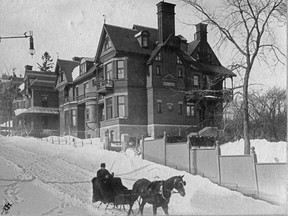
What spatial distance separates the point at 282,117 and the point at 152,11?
9.86 ft

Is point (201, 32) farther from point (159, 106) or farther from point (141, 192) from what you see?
point (141, 192)

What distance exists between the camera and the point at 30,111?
7668 mm

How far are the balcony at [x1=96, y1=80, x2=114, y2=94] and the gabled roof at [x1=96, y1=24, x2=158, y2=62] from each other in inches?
30.2

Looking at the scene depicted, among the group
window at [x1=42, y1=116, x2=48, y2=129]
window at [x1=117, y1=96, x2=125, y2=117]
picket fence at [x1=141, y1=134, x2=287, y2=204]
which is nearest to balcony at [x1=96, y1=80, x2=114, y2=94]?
window at [x1=117, y1=96, x2=125, y2=117]

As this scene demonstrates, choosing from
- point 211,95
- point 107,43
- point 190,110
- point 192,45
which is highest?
point 107,43

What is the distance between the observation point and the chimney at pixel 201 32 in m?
7.10

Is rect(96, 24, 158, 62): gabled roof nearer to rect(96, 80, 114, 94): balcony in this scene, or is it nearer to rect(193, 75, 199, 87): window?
rect(96, 80, 114, 94): balcony

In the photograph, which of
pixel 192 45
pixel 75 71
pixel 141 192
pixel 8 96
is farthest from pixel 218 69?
pixel 8 96

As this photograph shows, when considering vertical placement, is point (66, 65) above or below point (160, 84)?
above

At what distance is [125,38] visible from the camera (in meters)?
7.77

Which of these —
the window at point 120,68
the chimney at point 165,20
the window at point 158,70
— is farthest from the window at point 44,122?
the chimney at point 165,20

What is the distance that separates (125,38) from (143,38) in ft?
2.06

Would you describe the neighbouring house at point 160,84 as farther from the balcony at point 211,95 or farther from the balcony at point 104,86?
the balcony at point 104,86

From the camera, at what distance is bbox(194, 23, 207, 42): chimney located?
7.10m
